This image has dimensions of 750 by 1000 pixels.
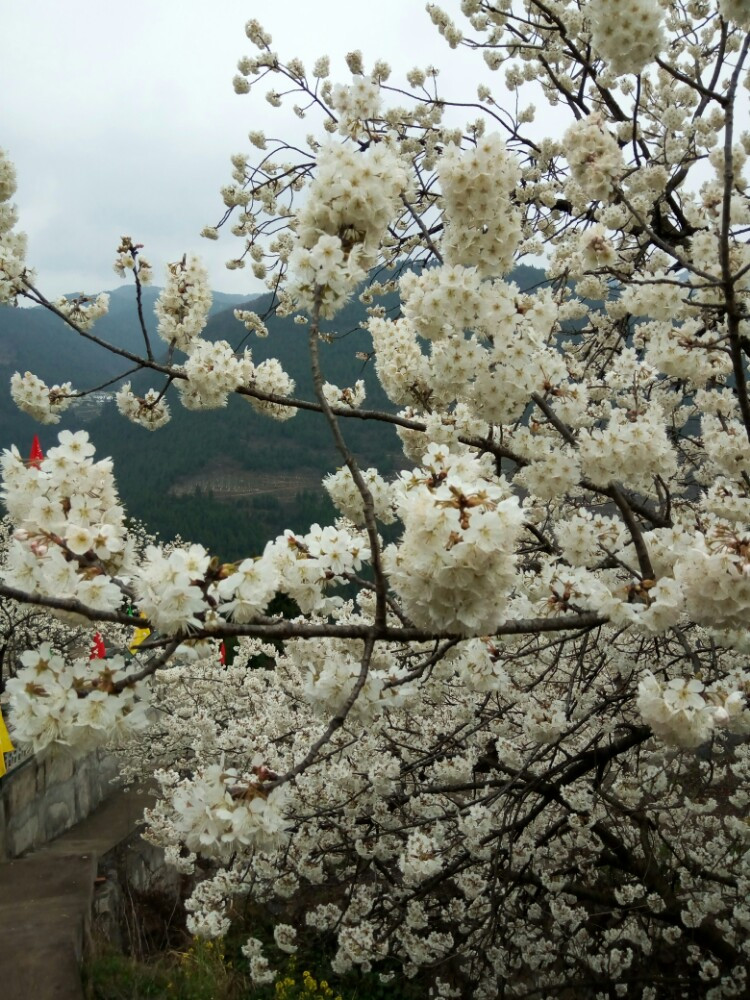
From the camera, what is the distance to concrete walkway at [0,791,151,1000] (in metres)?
6.23

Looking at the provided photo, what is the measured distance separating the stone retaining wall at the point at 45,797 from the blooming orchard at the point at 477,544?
291cm

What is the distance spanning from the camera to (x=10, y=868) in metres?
8.69

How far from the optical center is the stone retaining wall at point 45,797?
9297 mm

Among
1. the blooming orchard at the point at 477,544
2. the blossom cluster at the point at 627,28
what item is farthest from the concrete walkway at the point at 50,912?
the blossom cluster at the point at 627,28

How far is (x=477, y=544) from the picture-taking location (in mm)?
1654

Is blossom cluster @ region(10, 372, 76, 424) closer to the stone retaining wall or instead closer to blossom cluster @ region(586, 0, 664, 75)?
blossom cluster @ region(586, 0, 664, 75)

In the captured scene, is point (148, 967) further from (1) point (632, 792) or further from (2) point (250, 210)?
(2) point (250, 210)

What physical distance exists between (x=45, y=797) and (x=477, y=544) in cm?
1095

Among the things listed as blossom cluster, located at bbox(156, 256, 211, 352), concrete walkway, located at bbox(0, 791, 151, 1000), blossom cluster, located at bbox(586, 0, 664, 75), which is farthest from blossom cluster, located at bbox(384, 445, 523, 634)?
concrete walkway, located at bbox(0, 791, 151, 1000)

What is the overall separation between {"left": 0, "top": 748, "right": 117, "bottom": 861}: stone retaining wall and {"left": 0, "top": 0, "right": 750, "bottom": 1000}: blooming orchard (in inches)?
114

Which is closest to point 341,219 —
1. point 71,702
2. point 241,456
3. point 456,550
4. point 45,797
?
point 456,550

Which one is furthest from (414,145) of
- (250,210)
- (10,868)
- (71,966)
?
(10,868)

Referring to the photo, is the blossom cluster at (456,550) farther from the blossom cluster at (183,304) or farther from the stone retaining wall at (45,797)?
the stone retaining wall at (45,797)

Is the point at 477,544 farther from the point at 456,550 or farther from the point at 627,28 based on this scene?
the point at 627,28
